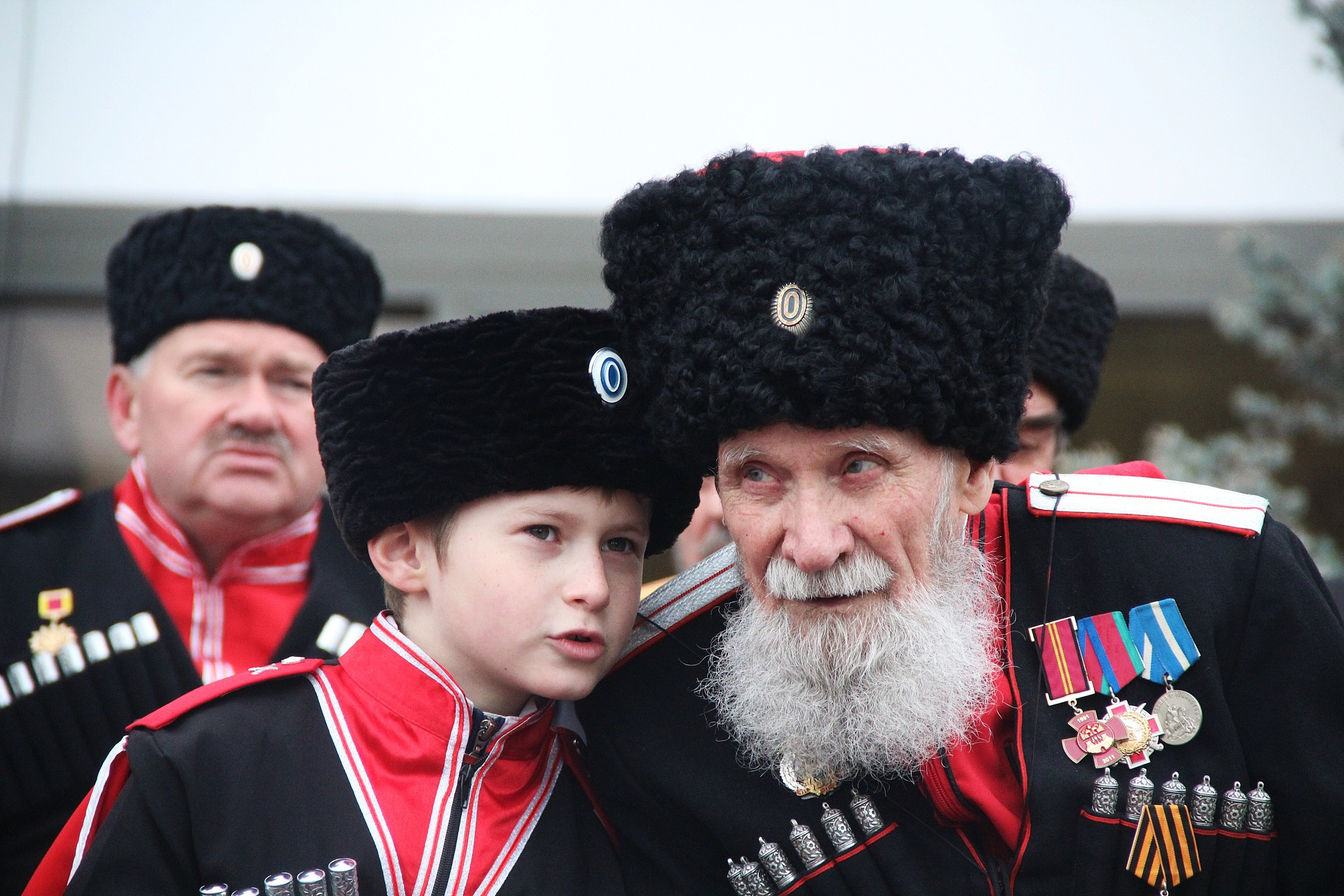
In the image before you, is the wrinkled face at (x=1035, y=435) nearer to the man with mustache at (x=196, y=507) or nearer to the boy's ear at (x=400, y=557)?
the boy's ear at (x=400, y=557)

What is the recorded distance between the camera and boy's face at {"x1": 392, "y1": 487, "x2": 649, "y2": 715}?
2311mm

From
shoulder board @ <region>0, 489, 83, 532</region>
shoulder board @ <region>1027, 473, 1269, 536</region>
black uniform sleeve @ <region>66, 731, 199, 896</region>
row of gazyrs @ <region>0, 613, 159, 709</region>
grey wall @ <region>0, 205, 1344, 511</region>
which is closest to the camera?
black uniform sleeve @ <region>66, 731, 199, 896</region>

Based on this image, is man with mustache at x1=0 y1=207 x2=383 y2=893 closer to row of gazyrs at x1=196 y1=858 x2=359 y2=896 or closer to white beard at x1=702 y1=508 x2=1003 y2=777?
row of gazyrs at x1=196 y1=858 x2=359 y2=896

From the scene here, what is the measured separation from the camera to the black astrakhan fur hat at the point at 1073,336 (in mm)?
3494

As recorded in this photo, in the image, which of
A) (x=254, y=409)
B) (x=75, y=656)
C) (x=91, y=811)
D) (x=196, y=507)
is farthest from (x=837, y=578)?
(x=75, y=656)

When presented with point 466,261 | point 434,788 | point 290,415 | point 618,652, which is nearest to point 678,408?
point 618,652

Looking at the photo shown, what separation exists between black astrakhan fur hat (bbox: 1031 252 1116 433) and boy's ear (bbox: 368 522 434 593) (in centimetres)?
188

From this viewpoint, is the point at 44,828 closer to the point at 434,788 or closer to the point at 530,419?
the point at 434,788

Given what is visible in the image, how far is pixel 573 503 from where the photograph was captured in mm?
2363

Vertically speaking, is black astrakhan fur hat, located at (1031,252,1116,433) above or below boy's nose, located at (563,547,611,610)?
above

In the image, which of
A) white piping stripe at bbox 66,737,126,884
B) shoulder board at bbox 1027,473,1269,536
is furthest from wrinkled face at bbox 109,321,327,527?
shoulder board at bbox 1027,473,1269,536

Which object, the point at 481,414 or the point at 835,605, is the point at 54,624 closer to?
the point at 481,414

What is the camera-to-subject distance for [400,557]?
250 cm

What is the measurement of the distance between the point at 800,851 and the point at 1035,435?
1.65 m
